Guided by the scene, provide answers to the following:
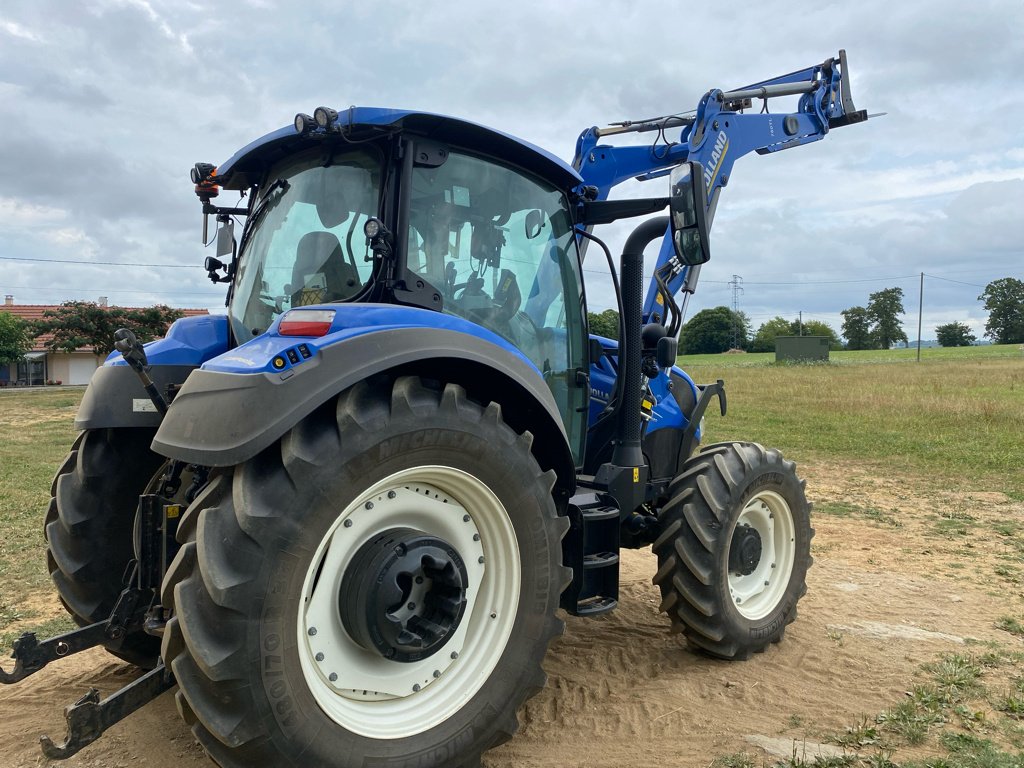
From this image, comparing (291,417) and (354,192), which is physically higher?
(354,192)

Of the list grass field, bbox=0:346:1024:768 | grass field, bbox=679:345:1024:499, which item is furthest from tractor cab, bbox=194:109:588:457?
grass field, bbox=679:345:1024:499

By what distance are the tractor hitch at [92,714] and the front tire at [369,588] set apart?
0.27m

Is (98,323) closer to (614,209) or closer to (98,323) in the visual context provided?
(98,323)

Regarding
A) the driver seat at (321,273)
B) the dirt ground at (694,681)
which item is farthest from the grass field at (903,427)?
the driver seat at (321,273)

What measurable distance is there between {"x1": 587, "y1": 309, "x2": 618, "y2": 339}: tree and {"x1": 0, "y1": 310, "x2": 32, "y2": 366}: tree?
47.2 meters

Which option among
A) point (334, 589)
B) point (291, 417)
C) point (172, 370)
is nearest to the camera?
point (291, 417)

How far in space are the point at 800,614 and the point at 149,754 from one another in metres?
3.78

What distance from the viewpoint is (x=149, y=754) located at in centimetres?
308

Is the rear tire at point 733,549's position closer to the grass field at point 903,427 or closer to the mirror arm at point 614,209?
the mirror arm at point 614,209

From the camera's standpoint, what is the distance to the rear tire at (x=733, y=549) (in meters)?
4.07

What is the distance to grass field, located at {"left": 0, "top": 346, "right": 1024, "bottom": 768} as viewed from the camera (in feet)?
11.4

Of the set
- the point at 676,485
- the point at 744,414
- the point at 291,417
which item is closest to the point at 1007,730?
the point at 676,485

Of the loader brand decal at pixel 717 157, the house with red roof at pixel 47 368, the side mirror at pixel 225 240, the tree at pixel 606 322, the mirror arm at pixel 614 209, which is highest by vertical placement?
the loader brand decal at pixel 717 157

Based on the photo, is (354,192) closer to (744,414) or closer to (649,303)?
(649,303)
